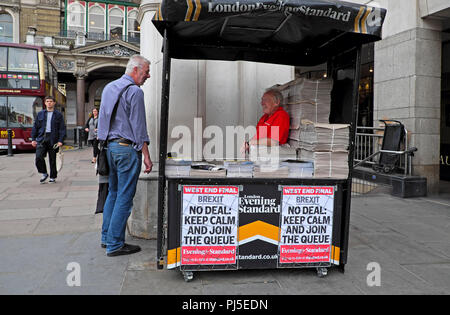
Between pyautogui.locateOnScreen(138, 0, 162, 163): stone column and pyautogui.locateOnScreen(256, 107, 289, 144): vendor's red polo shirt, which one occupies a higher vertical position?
pyautogui.locateOnScreen(138, 0, 162, 163): stone column

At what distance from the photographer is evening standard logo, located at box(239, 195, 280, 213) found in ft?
10.9

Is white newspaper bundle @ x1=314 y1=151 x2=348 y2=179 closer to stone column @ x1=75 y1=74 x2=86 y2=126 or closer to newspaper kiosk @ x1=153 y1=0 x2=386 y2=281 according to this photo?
newspaper kiosk @ x1=153 y1=0 x2=386 y2=281

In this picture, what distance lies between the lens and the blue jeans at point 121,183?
3695 mm

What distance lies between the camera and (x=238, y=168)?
3.35 metres

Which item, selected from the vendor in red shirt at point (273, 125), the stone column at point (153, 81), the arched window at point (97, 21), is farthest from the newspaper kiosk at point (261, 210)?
the arched window at point (97, 21)

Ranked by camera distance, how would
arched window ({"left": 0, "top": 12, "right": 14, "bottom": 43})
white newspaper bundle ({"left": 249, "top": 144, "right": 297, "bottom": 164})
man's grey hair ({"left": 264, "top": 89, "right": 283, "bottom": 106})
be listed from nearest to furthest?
white newspaper bundle ({"left": 249, "top": 144, "right": 297, "bottom": 164}), man's grey hair ({"left": 264, "top": 89, "right": 283, "bottom": 106}), arched window ({"left": 0, "top": 12, "right": 14, "bottom": 43})

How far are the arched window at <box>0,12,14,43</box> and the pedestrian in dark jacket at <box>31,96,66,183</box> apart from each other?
2807cm

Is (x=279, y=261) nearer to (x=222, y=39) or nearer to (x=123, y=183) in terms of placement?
(x=123, y=183)

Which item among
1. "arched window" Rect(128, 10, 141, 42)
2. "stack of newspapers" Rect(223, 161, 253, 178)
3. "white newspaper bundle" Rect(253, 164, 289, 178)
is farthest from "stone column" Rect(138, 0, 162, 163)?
"arched window" Rect(128, 10, 141, 42)

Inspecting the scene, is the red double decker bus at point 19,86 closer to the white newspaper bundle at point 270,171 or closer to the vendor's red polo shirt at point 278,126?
the vendor's red polo shirt at point 278,126

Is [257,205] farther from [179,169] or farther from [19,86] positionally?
[19,86]

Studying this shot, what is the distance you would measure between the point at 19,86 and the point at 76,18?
18895 millimetres

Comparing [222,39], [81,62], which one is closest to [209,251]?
[222,39]

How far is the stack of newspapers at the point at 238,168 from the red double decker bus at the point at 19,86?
1596 centimetres
